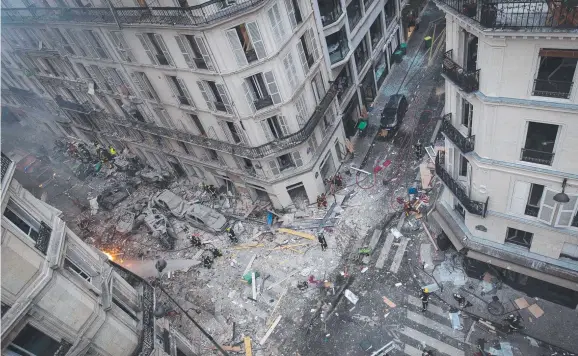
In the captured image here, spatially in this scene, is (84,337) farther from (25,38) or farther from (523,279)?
(25,38)

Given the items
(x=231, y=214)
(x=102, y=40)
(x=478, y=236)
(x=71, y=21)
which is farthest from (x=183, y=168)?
(x=478, y=236)

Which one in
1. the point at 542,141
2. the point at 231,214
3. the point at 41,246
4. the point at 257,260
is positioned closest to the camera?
the point at 41,246

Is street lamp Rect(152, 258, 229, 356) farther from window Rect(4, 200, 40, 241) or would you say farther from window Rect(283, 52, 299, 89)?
window Rect(283, 52, 299, 89)

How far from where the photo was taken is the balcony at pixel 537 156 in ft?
49.4

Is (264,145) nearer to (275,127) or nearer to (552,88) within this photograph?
(275,127)

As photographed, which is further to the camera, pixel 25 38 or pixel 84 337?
pixel 25 38

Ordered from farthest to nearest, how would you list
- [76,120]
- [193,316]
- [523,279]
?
[76,120]
[193,316]
[523,279]

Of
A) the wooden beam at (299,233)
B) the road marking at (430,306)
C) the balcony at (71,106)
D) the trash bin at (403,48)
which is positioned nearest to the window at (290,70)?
the wooden beam at (299,233)

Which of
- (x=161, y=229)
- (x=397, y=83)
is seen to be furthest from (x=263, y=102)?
(x=397, y=83)

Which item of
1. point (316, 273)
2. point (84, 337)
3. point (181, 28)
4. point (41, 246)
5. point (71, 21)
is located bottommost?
point (316, 273)

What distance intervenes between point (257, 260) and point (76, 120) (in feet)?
106

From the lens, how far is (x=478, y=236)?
20438 mm

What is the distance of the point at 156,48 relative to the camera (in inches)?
994

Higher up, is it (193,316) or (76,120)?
(76,120)
